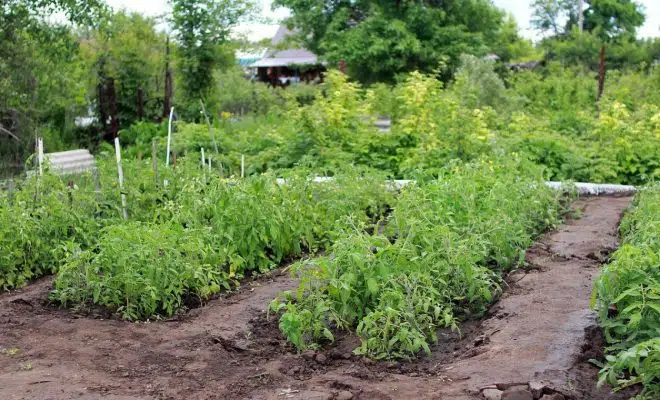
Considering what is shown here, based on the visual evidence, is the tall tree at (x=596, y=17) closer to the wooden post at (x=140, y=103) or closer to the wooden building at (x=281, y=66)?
the wooden building at (x=281, y=66)

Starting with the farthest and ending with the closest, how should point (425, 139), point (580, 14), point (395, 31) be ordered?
1. point (580, 14)
2. point (395, 31)
3. point (425, 139)

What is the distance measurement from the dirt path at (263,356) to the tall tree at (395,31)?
1765 centimetres

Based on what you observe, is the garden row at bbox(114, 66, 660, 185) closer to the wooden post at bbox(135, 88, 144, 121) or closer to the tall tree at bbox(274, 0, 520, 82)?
the wooden post at bbox(135, 88, 144, 121)

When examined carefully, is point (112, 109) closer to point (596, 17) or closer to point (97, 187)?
point (97, 187)

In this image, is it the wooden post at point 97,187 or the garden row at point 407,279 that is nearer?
the garden row at point 407,279

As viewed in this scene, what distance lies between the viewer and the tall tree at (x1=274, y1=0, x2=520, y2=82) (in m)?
23.9

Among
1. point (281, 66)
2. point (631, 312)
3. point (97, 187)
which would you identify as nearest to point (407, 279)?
point (631, 312)

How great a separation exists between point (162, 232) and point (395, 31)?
18174 mm

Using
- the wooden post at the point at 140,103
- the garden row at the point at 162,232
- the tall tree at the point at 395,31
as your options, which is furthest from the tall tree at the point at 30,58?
the tall tree at the point at 395,31

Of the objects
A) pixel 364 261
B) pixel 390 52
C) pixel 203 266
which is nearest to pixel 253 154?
pixel 203 266

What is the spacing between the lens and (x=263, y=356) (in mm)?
5613

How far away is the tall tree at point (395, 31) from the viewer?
23938 mm

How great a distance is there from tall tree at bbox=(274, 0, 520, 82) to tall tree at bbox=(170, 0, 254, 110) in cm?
657

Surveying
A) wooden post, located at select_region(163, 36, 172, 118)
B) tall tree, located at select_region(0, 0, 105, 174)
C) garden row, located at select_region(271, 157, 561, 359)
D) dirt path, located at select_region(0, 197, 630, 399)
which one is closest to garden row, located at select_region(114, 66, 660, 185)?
tall tree, located at select_region(0, 0, 105, 174)
